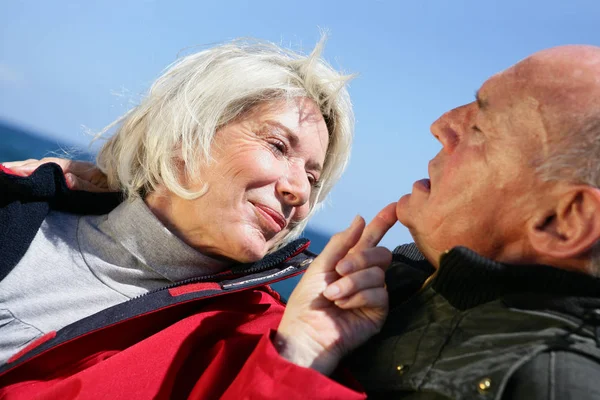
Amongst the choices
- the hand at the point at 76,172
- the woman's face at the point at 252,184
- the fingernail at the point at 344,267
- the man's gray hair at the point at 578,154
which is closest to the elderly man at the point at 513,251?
the man's gray hair at the point at 578,154

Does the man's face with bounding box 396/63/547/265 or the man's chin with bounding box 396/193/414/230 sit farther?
the man's chin with bounding box 396/193/414/230

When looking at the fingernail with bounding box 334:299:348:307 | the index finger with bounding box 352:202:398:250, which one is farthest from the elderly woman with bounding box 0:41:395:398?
the fingernail with bounding box 334:299:348:307

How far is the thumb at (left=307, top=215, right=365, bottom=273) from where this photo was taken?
1.75 meters

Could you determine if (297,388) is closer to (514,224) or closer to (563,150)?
(514,224)

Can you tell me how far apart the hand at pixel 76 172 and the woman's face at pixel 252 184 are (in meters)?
0.55

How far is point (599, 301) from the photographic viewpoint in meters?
1.37

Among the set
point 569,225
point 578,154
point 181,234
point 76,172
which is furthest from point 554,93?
point 76,172

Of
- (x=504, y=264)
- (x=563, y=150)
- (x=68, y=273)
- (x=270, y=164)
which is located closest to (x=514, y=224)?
(x=504, y=264)

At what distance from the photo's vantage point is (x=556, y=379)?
1.21 metres

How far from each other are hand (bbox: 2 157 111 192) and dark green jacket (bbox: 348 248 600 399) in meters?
2.13

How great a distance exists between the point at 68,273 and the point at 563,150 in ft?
7.15

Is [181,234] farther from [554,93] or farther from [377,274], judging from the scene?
[554,93]

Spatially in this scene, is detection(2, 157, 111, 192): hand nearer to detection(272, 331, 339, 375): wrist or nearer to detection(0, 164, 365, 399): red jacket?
detection(0, 164, 365, 399): red jacket

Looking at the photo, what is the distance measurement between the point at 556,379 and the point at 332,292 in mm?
617
